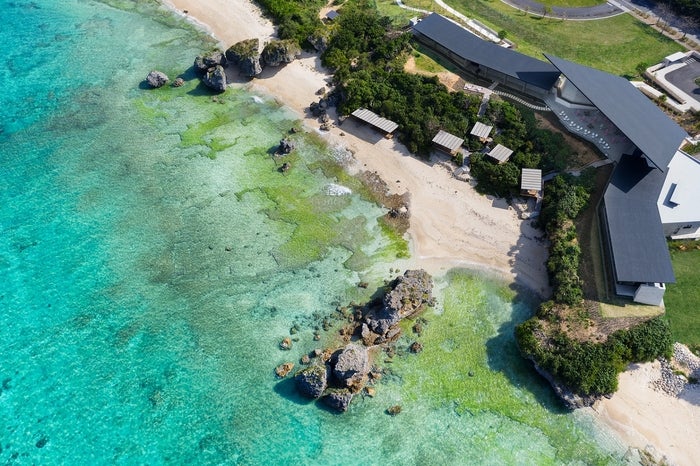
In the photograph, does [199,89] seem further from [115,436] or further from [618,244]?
[618,244]

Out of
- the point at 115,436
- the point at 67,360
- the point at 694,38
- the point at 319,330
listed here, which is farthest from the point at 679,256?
the point at 67,360

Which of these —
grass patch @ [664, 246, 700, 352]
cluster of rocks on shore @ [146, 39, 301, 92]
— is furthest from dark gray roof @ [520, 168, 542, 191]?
cluster of rocks on shore @ [146, 39, 301, 92]

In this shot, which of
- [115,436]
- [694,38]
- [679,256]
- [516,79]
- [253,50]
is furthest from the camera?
[694,38]

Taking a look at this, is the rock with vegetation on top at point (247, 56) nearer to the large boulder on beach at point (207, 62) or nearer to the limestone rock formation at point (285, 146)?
the large boulder on beach at point (207, 62)

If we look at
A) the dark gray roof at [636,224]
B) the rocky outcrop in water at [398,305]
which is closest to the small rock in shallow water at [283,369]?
the rocky outcrop in water at [398,305]

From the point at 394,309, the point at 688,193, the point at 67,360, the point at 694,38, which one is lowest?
the point at 67,360
